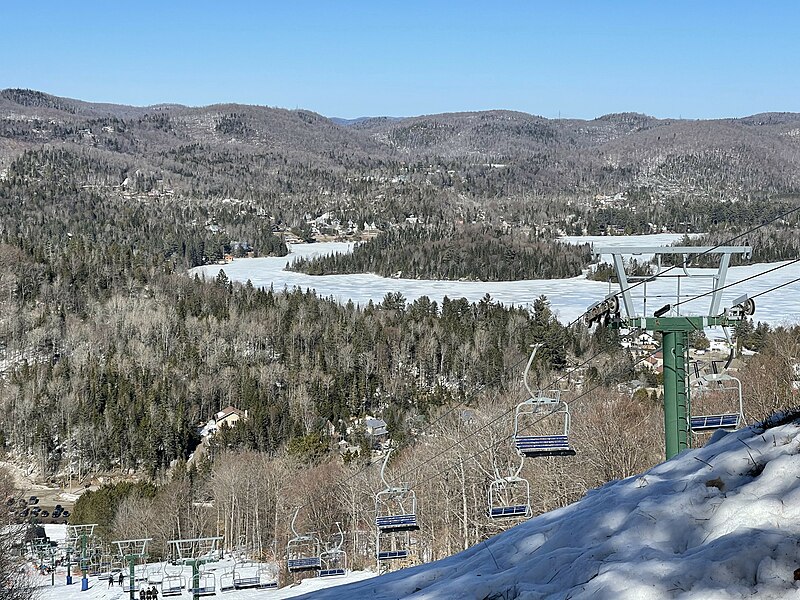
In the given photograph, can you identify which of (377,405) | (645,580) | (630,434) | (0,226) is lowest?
(377,405)

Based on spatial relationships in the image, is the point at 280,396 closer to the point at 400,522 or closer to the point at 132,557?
the point at 132,557

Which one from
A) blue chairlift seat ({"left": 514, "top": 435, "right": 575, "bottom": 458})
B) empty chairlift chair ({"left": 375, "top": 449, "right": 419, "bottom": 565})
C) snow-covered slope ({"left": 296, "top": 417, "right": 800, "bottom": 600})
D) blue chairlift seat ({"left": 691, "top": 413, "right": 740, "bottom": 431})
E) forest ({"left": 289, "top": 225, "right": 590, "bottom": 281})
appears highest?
forest ({"left": 289, "top": 225, "right": 590, "bottom": 281})

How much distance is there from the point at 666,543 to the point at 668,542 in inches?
0.6

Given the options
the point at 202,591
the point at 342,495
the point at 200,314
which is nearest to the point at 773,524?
the point at 202,591

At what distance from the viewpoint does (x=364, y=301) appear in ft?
411

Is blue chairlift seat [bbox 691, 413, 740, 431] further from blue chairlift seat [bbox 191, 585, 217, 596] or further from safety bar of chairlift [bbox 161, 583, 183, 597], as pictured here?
safety bar of chairlift [bbox 161, 583, 183, 597]

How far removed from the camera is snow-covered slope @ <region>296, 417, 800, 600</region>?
4367 mm

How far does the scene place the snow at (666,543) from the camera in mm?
4363

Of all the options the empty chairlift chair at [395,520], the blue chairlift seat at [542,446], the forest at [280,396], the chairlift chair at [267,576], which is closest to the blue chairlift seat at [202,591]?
the chairlift chair at [267,576]

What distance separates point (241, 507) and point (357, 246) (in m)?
145

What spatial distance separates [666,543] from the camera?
505cm

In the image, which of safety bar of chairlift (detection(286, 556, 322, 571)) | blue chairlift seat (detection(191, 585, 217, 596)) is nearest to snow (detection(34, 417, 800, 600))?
safety bar of chairlift (detection(286, 556, 322, 571))

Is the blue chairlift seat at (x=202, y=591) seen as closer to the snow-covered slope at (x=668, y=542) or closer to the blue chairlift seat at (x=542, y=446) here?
the blue chairlift seat at (x=542, y=446)

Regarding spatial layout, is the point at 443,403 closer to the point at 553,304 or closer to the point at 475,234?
the point at 553,304
